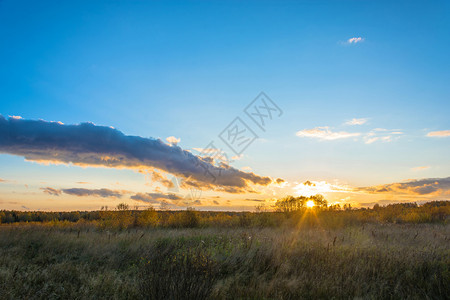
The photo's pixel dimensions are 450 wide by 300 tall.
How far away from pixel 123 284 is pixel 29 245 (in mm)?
7204

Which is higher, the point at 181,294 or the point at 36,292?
the point at 181,294

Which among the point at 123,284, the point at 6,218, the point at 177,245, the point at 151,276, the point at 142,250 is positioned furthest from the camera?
the point at 6,218

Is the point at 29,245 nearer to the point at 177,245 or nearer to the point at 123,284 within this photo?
the point at 177,245

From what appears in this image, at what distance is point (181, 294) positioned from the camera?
14.5 ft

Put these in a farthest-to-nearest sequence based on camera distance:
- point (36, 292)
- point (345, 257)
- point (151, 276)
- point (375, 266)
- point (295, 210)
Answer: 1. point (295, 210)
2. point (345, 257)
3. point (375, 266)
4. point (36, 292)
5. point (151, 276)

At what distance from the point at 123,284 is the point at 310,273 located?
16.5 ft

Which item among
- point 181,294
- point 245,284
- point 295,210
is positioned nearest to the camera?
point 181,294

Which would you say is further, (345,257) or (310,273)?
(345,257)

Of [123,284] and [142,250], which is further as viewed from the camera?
[142,250]

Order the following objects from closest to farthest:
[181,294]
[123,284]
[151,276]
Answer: [181,294] → [151,276] → [123,284]

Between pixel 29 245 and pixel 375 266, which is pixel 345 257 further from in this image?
pixel 29 245

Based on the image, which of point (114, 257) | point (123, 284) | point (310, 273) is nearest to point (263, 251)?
point (310, 273)

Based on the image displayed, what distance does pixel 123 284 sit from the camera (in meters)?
6.79

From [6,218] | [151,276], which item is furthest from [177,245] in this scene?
[6,218]
